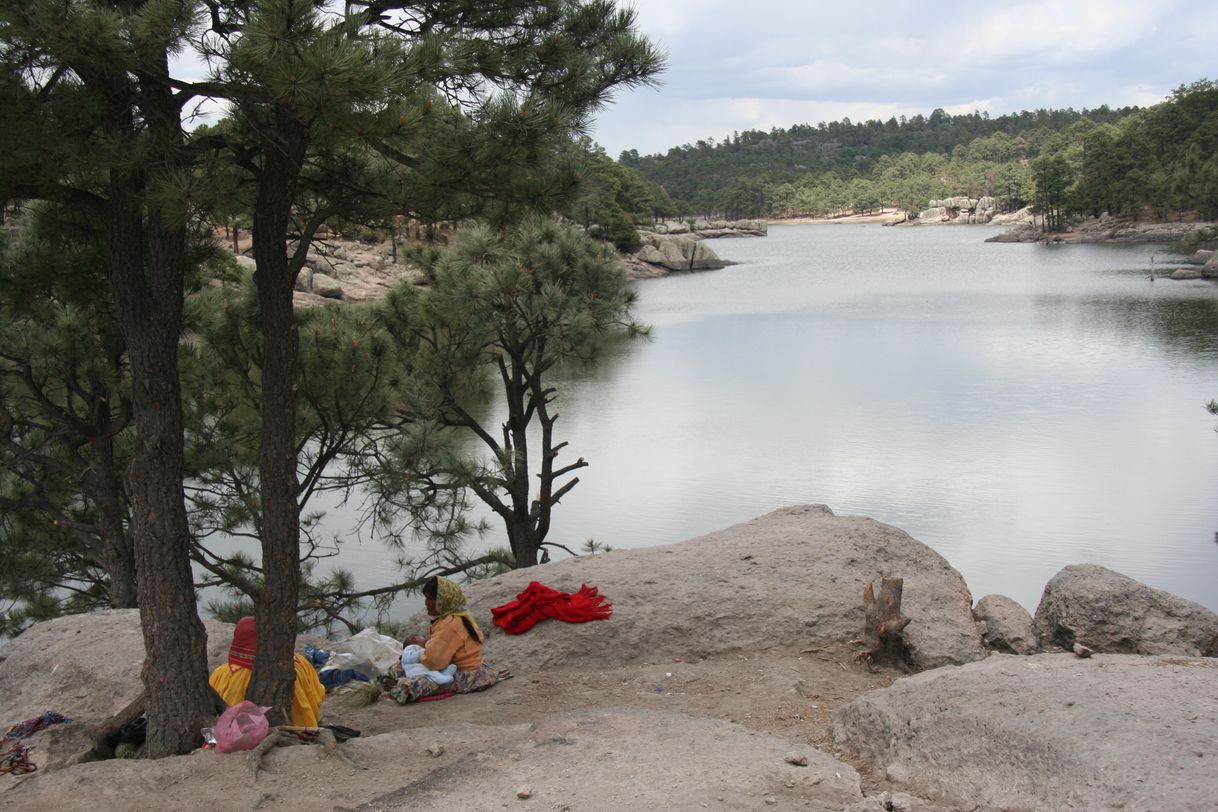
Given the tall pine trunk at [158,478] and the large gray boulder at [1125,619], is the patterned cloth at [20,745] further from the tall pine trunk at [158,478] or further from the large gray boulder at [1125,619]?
the large gray boulder at [1125,619]

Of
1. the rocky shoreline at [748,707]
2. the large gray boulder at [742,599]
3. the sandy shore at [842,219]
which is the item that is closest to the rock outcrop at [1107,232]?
the sandy shore at [842,219]

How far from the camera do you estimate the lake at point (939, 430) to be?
12656mm

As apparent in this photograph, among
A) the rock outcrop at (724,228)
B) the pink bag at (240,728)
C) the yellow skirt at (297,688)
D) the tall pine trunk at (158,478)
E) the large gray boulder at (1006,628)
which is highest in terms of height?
the rock outcrop at (724,228)

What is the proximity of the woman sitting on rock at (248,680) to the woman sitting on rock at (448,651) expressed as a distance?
716 millimetres

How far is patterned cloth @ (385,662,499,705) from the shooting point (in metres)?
5.75

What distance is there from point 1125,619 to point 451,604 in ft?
12.3

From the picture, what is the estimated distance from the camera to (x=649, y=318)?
3262cm

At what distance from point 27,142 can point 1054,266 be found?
5012 cm

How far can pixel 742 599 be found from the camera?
6688mm

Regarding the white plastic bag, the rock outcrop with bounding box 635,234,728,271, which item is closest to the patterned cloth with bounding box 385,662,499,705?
the white plastic bag

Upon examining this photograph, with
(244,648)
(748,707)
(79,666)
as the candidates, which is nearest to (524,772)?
(748,707)

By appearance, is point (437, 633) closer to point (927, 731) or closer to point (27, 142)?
point (927, 731)

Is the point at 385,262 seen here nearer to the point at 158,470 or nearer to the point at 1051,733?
the point at 158,470

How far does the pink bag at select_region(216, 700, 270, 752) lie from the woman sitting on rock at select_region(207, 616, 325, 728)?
0.48 m
